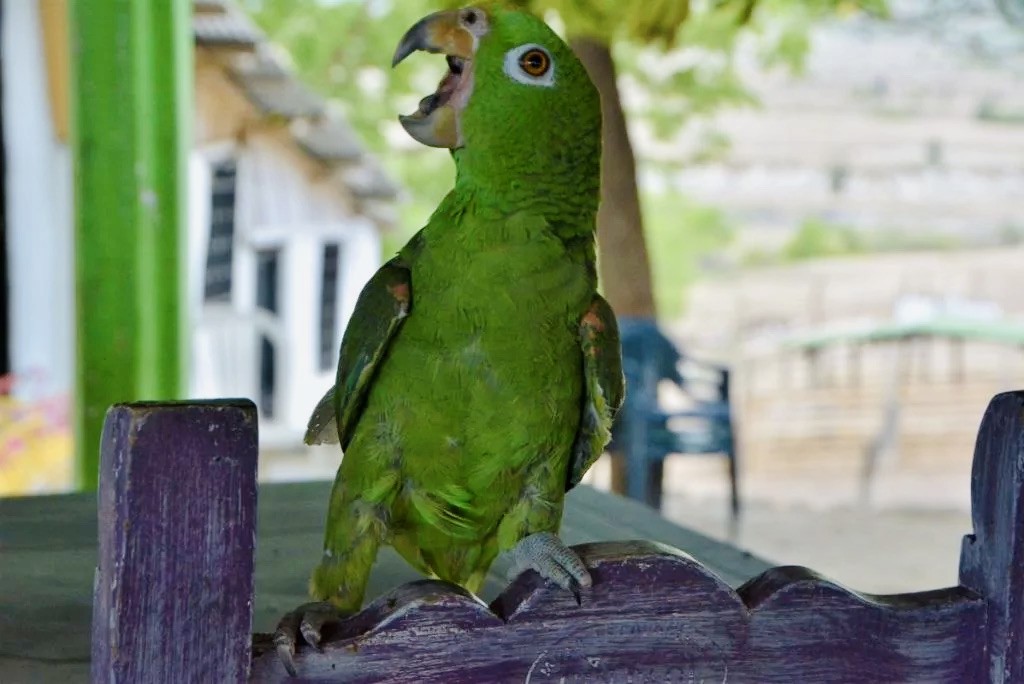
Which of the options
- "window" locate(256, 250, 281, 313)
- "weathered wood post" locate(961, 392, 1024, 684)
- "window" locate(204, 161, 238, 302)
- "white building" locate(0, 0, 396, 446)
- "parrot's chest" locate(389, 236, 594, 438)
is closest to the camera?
"weathered wood post" locate(961, 392, 1024, 684)

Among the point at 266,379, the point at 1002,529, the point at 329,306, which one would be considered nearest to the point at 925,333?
the point at 329,306

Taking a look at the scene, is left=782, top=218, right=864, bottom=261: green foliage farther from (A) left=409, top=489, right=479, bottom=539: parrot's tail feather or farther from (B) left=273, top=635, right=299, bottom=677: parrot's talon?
(B) left=273, top=635, right=299, bottom=677: parrot's talon

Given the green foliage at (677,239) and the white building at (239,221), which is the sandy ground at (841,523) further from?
the white building at (239,221)

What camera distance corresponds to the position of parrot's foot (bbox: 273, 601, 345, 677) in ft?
1.49

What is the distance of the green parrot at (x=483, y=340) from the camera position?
0.73 metres

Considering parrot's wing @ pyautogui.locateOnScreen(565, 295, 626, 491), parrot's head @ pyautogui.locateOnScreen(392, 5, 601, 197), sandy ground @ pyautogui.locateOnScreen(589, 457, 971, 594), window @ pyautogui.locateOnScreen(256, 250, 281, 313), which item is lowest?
sandy ground @ pyautogui.locateOnScreen(589, 457, 971, 594)

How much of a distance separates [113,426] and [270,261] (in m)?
4.00

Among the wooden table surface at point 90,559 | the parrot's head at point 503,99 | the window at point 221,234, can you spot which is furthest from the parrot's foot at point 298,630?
the window at point 221,234

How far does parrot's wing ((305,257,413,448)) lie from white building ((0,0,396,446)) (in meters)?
2.52

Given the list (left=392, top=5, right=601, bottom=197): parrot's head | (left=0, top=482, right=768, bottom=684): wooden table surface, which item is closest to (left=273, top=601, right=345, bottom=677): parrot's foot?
(left=0, top=482, right=768, bottom=684): wooden table surface

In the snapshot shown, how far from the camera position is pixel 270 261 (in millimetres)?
4324

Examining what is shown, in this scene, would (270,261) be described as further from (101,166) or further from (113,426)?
(113,426)

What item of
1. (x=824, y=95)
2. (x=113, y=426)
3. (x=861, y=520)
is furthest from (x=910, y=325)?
(x=113, y=426)

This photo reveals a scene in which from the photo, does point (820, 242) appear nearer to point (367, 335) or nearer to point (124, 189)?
point (124, 189)
